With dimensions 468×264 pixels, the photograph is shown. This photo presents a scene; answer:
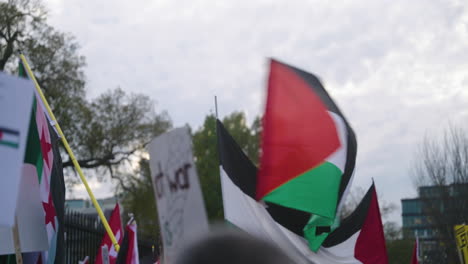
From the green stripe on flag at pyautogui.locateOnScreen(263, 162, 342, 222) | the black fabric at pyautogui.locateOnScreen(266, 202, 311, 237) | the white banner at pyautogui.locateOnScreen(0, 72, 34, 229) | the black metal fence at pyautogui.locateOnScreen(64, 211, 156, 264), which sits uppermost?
the white banner at pyautogui.locateOnScreen(0, 72, 34, 229)

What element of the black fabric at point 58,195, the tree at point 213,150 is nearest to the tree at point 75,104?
the tree at point 213,150

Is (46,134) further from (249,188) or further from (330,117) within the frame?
(330,117)

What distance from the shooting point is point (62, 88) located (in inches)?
1052

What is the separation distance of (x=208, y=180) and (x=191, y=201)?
31630 millimetres

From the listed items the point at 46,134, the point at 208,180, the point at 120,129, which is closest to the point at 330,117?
the point at 46,134

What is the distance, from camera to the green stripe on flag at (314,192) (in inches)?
169

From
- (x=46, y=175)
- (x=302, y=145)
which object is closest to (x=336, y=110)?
(x=302, y=145)

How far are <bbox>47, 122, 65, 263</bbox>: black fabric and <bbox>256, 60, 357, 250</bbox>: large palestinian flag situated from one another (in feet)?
8.57

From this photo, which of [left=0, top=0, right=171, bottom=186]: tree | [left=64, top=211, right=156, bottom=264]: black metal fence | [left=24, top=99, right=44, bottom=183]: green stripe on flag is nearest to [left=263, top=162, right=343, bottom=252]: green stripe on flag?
[left=24, top=99, right=44, bottom=183]: green stripe on flag

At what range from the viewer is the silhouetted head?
4.77ft

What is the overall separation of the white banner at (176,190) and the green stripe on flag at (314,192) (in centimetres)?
112

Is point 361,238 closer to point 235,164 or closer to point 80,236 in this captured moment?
point 235,164

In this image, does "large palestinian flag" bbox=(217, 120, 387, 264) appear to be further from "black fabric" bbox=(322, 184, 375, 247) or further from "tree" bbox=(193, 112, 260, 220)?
"tree" bbox=(193, 112, 260, 220)

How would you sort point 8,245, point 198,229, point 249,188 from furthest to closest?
point 249,188
point 8,245
point 198,229
